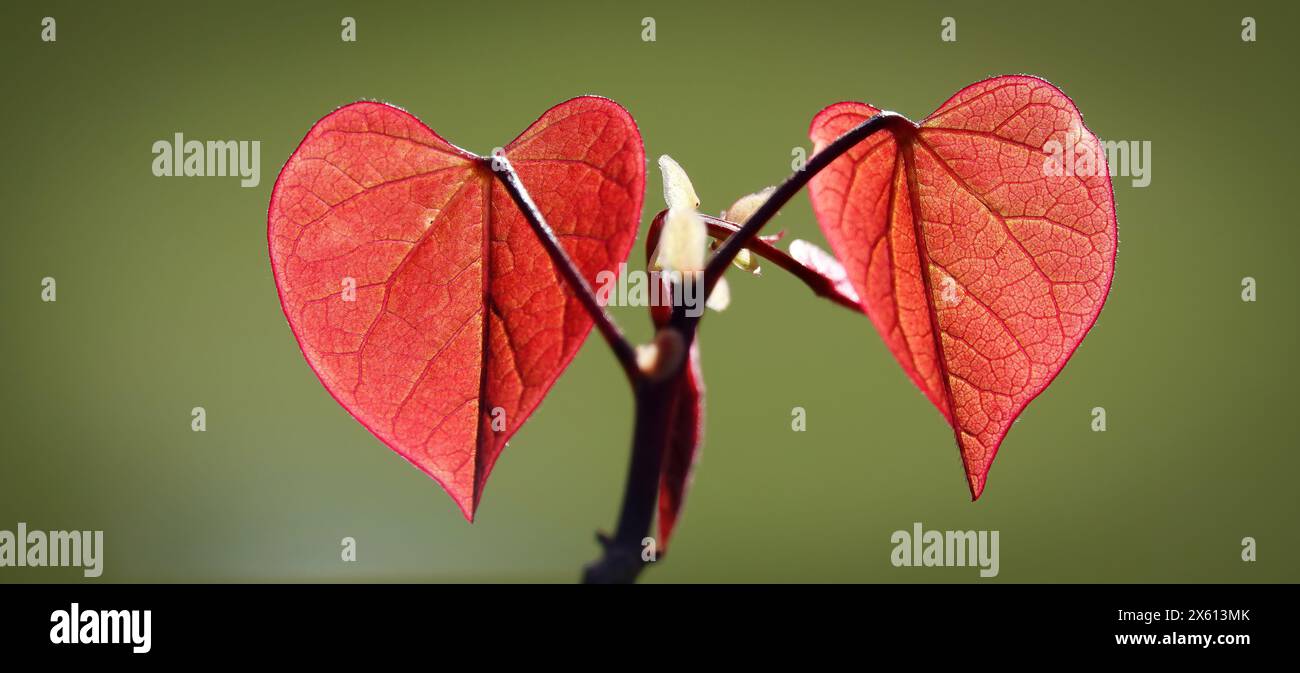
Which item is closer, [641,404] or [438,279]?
[641,404]

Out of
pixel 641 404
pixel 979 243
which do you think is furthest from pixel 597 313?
pixel 979 243

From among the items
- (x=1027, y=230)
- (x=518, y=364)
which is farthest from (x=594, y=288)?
(x=1027, y=230)

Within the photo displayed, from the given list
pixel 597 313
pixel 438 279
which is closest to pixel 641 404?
pixel 597 313

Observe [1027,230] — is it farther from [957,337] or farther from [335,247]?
[335,247]

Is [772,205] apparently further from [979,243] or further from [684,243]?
[979,243]

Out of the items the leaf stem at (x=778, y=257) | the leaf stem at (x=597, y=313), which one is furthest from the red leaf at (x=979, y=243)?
the leaf stem at (x=597, y=313)

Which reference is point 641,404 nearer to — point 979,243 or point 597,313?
point 597,313
